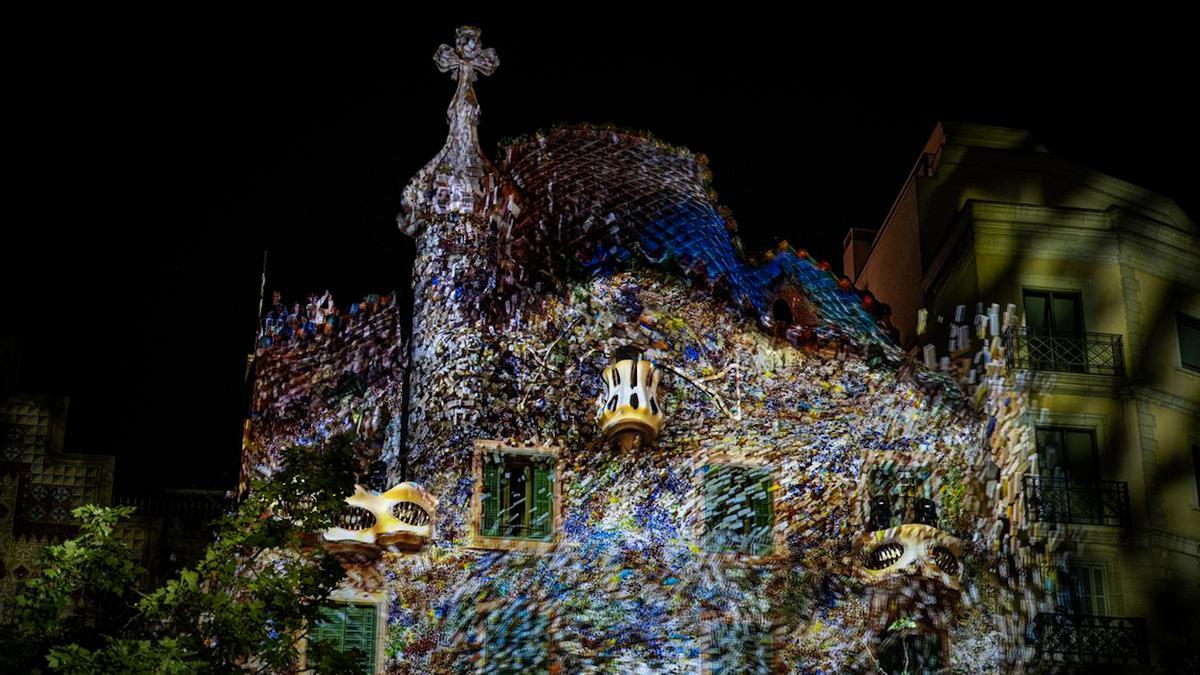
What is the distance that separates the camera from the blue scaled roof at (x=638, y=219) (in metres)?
23.5

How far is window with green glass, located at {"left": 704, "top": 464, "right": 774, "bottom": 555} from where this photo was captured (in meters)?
22.4

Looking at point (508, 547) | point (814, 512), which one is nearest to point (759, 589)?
point (814, 512)

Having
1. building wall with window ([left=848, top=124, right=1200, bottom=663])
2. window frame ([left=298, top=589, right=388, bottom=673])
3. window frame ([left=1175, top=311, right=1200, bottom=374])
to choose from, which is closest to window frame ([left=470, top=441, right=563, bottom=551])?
window frame ([left=298, top=589, right=388, bottom=673])

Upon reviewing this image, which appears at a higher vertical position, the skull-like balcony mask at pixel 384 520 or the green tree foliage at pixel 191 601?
the skull-like balcony mask at pixel 384 520

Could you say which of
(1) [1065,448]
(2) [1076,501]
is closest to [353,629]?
(2) [1076,501]

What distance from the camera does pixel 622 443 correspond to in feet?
73.0

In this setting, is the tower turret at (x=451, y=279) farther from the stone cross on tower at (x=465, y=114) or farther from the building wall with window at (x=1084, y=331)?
the building wall with window at (x=1084, y=331)

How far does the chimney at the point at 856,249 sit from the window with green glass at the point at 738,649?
34.4 ft

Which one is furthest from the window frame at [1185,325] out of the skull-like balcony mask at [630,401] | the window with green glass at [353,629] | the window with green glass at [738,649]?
the window with green glass at [353,629]

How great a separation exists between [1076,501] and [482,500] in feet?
27.3

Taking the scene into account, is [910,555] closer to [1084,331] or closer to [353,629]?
[1084,331]

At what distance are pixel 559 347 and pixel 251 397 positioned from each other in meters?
3.94

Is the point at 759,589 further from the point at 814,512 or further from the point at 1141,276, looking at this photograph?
the point at 1141,276

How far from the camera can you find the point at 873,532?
2245cm
